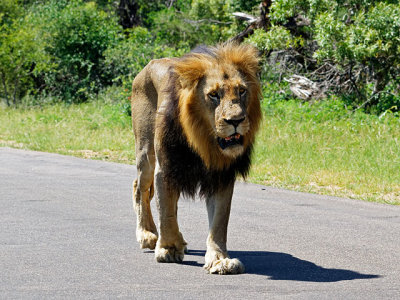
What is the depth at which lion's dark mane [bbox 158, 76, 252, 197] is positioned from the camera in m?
5.23

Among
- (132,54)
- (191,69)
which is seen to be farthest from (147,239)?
(132,54)

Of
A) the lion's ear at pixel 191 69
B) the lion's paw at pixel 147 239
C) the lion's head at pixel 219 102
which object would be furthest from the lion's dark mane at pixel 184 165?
the lion's paw at pixel 147 239

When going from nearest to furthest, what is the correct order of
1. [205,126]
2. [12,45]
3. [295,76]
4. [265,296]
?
[265,296]
[205,126]
[295,76]
[12,45]

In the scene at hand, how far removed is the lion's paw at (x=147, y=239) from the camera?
19.6 ft

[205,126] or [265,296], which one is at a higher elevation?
[205,126]

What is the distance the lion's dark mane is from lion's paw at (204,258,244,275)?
0.52 meters

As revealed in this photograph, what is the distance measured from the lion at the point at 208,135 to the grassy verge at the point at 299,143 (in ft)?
12.7

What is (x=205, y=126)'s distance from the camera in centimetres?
499

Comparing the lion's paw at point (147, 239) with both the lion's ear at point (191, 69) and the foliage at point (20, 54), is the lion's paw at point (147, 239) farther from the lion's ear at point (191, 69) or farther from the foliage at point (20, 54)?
the foliage at point (20, 54)

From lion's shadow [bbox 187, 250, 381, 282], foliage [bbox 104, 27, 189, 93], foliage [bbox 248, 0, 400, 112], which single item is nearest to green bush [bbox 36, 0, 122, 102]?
foliage [bbox 104, 27, 189, 93]

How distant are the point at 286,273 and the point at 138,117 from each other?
1930mm

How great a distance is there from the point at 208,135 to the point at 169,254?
997 millimetres

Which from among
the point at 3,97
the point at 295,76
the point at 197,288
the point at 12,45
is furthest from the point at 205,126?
the point at 3,97

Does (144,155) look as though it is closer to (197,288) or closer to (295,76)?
(197,288)
